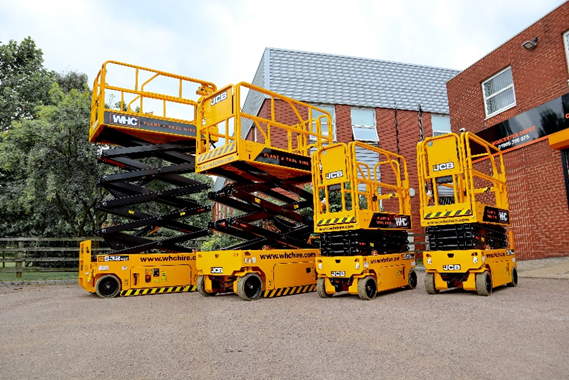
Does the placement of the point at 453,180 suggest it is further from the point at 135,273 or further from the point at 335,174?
the point at 135,273

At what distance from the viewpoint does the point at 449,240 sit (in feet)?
27.9

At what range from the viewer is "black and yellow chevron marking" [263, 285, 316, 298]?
29.9 feet

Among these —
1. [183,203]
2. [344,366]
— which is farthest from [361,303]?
[183,203]

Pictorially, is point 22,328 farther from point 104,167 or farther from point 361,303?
point 104,167

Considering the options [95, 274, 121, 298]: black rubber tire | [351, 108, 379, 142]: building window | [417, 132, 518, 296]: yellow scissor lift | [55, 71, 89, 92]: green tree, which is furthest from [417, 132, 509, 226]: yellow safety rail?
[55, 71, 89, 92]: green tree

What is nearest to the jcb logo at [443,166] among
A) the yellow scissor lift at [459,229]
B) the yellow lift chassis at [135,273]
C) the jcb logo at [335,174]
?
the yellow scissor lift at [459,229]

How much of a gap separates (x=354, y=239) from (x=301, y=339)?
3753 millimetres

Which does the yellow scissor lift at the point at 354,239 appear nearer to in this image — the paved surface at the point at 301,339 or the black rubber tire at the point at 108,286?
the paved surface at the point at 301,339

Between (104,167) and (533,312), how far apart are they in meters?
13.0

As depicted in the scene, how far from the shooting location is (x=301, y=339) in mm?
4980

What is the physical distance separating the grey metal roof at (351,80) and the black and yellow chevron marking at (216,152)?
10.5 metres

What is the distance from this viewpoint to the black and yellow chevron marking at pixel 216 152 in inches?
345

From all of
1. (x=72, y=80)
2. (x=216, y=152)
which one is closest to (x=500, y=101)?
(x=216, y=152)

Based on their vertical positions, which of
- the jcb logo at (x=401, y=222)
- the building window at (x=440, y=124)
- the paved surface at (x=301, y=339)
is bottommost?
the paved surface at (x=301, y=339)
